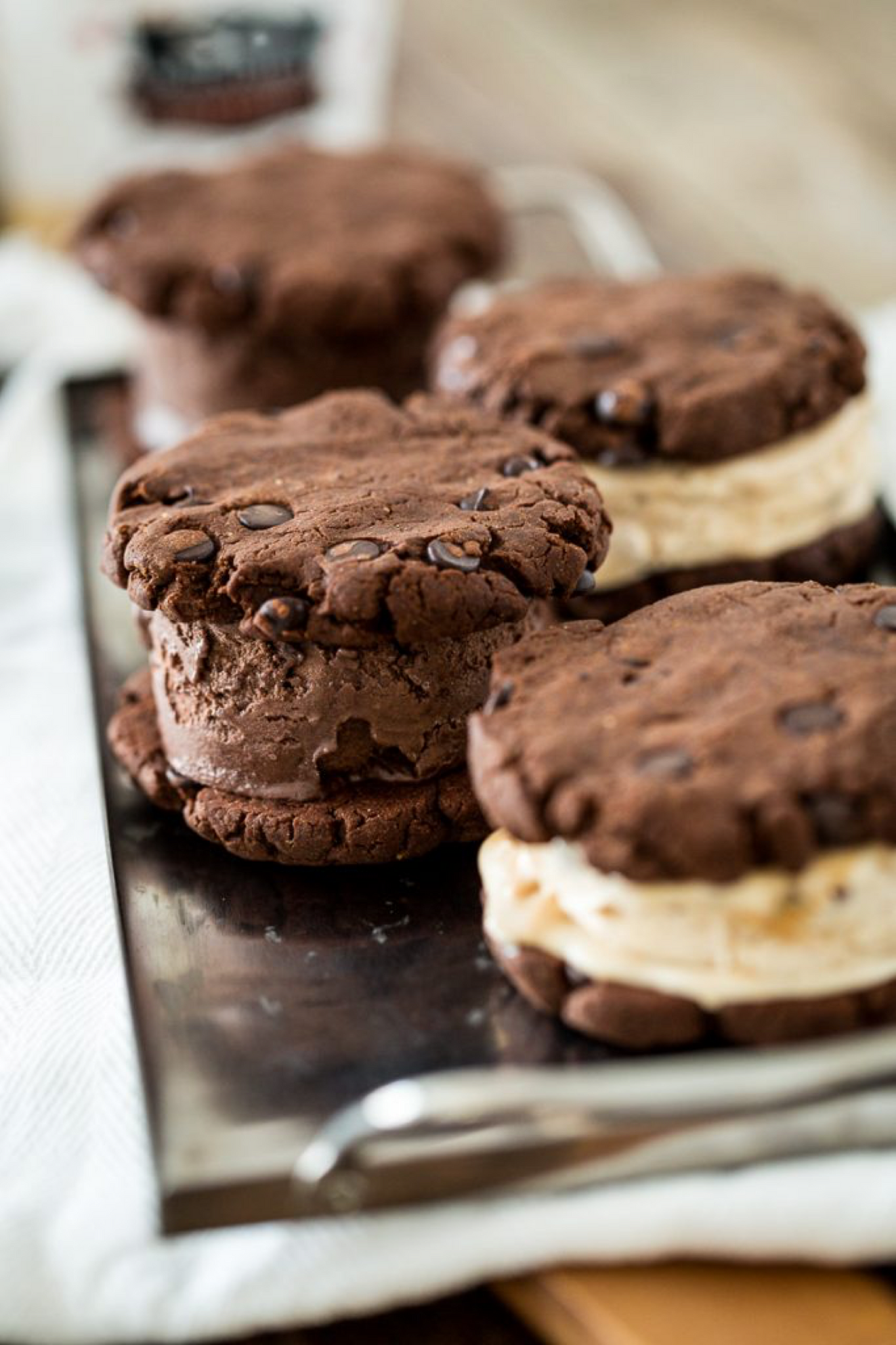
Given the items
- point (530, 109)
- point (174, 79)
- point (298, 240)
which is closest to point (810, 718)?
point (298, 240)

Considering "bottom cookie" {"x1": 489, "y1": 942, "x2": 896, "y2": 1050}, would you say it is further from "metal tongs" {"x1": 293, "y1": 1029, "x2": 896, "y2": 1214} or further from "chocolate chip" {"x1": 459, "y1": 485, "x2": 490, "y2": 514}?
"chocolate chip" {"x1": 459, "y1": 485, "x2": 490, "y2": 514}

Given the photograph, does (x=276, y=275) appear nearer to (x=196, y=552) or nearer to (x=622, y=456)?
(x=622, y=456)

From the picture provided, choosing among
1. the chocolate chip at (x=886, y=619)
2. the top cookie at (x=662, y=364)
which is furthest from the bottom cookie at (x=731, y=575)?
the chocolate chip at (x=886, y=619)

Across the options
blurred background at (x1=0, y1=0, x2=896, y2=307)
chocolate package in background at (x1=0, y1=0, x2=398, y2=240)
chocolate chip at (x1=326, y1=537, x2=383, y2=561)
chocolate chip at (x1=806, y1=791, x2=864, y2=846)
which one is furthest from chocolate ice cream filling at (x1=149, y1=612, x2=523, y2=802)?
chocolate package in background at (x1=0, y1=0, x2=398, y2=240)

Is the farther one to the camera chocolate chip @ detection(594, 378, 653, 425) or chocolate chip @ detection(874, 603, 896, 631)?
chocolate chip @ detection(594, 378, 653, 425)

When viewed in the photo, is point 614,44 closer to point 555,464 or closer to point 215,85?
point 215,85

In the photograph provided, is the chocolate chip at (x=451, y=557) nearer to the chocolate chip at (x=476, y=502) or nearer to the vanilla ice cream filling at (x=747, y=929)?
the chocolate chip at (x=476, y=502)
